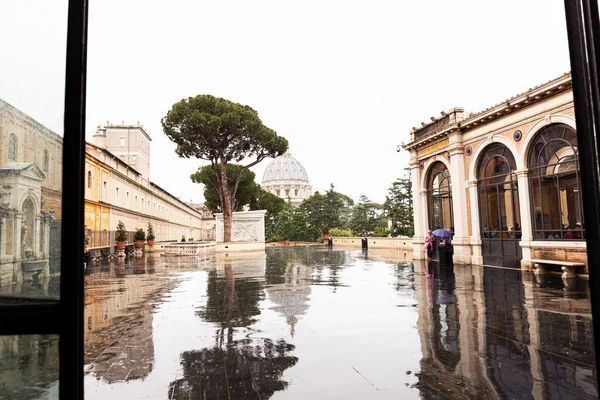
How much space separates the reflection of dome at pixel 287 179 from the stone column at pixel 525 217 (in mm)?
93544

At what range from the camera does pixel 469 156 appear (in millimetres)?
16344

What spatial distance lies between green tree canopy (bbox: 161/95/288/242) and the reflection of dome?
76.6m

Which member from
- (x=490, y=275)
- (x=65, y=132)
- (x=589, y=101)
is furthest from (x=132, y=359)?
(x=490, y=275)

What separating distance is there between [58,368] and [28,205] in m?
0.65

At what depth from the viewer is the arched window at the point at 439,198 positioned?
1828cm

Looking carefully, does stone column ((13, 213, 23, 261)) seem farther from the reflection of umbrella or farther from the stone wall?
the stone wall

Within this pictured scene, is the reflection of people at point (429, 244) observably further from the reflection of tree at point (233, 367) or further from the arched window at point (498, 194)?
the reflection of tree at point (233, 367)

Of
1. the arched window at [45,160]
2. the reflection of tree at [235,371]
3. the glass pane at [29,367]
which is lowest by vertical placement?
the reflection of tree at [235,371]

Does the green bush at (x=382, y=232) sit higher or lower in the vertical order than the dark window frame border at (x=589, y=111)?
lower

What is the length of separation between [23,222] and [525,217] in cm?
1533

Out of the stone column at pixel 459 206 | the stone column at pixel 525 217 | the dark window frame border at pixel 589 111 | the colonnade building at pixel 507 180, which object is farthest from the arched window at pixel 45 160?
the stone column at pixel 459 206

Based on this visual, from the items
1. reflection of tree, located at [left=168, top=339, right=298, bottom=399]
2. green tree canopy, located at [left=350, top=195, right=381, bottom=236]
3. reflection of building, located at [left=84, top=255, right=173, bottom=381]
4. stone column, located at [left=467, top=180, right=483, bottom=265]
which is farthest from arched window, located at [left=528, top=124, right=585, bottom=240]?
green tree canopy, located at [left=350, top=195, right=381, bottom=236]

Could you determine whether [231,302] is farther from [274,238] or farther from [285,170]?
[285,170]

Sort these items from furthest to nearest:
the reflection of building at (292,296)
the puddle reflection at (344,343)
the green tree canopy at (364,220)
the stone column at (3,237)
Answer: the green tree canopy at (364,220), the reflection of building at (292,296), the puddle reflection at (344,343), the stone column at (3,237)
